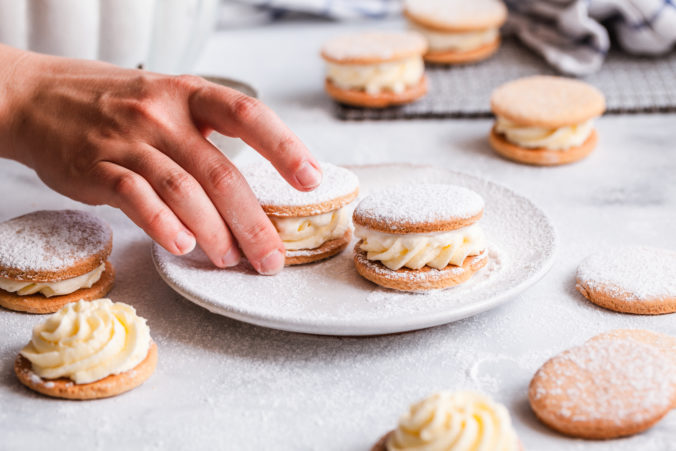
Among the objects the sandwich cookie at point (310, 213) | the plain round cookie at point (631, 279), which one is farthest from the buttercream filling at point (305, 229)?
the plain round cookie at point (631, 279)

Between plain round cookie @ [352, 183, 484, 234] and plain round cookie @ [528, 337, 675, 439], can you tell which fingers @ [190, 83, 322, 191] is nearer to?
plain round cookie @ [352, 183, 484, 234]

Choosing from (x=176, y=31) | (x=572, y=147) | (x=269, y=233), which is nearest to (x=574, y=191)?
(x=572, y=147)

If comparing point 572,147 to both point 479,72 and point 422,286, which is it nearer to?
point 479,72

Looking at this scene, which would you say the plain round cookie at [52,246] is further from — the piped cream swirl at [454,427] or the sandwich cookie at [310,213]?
the piped cream swirl at [454,427]

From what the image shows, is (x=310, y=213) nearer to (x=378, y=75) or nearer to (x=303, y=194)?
(x=303, y=194)

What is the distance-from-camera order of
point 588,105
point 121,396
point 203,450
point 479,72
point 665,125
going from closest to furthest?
point 203,450
point 121,396
point 588,105
point 665,125
point 479,72

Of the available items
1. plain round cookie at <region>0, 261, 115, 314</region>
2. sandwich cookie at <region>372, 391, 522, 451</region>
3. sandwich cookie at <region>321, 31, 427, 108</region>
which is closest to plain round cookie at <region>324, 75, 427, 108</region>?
sandwich cookie at <region>321, 31, 427, 108</region>

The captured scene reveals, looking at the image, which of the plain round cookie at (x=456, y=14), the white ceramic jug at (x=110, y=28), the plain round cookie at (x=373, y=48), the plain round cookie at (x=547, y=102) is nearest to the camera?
the white ceramic jug at (x=110, y=28)
